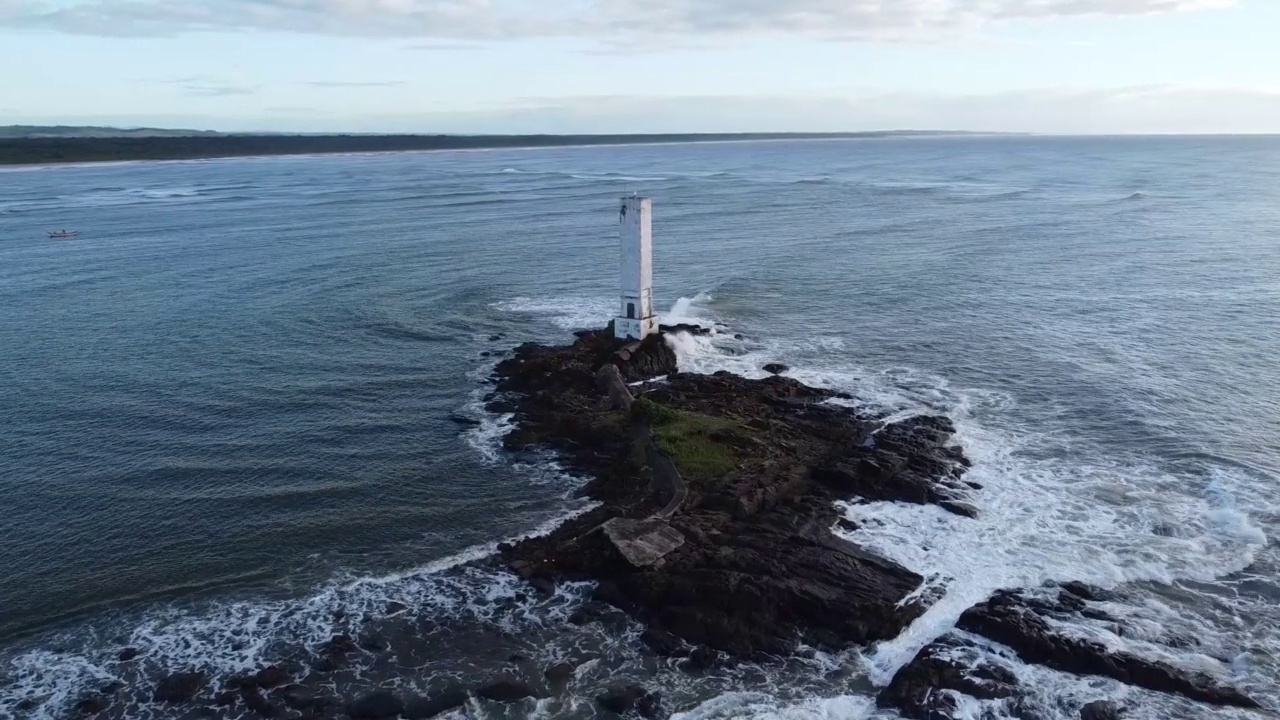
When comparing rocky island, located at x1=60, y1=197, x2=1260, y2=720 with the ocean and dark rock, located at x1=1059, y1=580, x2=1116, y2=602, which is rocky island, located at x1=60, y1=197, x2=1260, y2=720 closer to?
dark rock, located at x1=1059, y1=580, x2=1116, y2=602

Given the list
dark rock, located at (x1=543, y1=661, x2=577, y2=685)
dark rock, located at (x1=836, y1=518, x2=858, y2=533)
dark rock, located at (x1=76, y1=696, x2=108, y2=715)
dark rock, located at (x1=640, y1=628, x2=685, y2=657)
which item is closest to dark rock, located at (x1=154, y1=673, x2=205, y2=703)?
dark rock, located at (x1=76, y1=696, x2=108, y2=715)

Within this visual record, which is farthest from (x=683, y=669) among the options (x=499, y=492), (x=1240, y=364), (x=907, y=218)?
(x=907, y=218)

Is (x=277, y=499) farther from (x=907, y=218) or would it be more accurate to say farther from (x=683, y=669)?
(x=907, y=218)

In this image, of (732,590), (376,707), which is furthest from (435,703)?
(732,590)

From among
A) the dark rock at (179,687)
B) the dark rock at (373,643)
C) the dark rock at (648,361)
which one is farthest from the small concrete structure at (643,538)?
the dark rock at (648,361)

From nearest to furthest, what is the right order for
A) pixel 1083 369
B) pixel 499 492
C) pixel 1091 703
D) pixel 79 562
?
1. pixel 1091 703
2. pixel 79 562
3. pixel 499 492
4. pixel 1083 369

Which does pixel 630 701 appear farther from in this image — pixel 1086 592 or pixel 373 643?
pixel 1086 592
